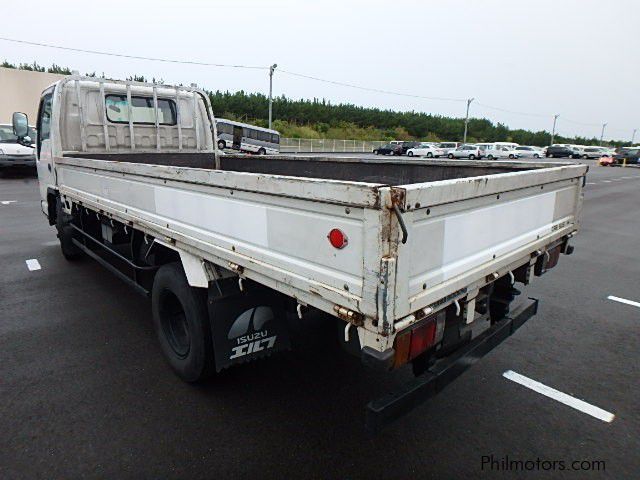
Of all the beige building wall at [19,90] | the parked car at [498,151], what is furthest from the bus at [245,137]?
the parked car at [498,151]

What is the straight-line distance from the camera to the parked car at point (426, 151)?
1726 inches

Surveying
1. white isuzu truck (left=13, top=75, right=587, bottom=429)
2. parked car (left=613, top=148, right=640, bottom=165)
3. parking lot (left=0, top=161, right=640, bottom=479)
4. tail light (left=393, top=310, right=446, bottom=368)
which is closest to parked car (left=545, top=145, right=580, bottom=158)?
parked car (left=613, top=148, right=640, bottom=165)

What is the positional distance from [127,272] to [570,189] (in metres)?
4.18

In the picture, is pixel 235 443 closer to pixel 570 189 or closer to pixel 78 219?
pixel 570 189

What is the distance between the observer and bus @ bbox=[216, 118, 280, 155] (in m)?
34.9

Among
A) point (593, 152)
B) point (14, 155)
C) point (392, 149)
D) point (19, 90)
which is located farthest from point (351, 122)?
point (14, 155)

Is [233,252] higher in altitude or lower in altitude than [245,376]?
higher

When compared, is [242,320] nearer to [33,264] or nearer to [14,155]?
[33,264]

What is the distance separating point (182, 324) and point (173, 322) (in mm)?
85

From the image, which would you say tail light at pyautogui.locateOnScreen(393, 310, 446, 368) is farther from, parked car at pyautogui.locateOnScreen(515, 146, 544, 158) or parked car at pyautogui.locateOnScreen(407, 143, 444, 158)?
parked car at pyautogui.locateOnScreen(515, 146, 544, 158)

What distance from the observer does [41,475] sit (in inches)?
99.5

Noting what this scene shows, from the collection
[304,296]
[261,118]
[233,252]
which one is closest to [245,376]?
[233,252]

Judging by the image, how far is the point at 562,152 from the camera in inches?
1929

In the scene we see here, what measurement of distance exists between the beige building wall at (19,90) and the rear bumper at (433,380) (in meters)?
40.5
